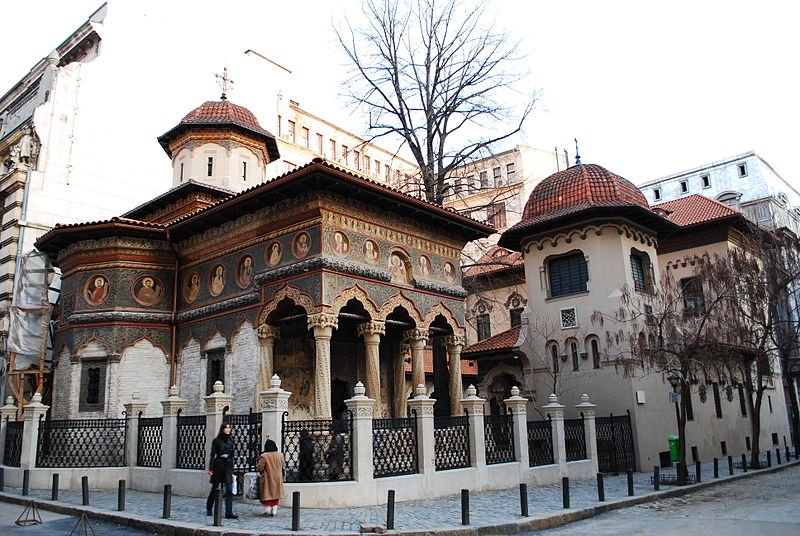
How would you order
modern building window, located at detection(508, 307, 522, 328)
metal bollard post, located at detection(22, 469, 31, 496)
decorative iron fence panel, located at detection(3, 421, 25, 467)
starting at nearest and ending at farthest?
metal bollard post, located at detection(22, 469, 31, 496), decorative iron fence panel, located at detection(3, 421, 25, 467), modern building window, located at detection(508, 307, 522, 328)

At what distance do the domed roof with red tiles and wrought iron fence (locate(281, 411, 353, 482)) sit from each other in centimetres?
1137

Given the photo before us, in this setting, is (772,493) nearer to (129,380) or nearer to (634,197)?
(634,197)

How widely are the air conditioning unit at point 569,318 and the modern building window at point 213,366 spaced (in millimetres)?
10491

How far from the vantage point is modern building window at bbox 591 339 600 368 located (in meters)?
19.4

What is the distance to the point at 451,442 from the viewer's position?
1316 cm

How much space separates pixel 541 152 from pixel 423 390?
3711cm

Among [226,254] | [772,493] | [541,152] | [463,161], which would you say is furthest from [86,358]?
[541,152]

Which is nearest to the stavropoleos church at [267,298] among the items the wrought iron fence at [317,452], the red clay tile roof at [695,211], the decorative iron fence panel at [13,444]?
the decorative iron fence panel at [13,444]

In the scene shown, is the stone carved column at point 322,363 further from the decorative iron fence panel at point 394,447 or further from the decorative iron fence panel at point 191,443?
the decorative iron fence panel at point 191,443

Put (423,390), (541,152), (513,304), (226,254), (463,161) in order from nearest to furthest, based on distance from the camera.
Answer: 1. (423,390)
2. (226,254)
3. (463,161)
4. (513,304)
5. (541,152)

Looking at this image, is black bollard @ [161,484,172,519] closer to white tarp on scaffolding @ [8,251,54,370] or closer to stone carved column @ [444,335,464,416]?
stone carved column @ [444,335,464,416]

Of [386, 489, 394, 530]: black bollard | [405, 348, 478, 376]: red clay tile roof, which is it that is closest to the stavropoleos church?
[386, 489, 394, 530]: black bollard

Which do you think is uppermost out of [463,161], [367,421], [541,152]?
[541,152]

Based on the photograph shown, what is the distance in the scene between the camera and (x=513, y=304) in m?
28.5
